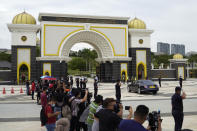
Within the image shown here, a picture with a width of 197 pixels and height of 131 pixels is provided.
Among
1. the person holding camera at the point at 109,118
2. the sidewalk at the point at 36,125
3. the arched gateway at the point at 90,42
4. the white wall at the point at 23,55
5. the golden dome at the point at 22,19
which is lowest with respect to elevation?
Answer: the sidewalk at the point at 36,125

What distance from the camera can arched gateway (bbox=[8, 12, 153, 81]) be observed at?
121 feet

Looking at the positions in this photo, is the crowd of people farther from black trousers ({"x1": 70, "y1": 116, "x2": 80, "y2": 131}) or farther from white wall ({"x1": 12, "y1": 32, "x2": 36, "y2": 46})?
white wall ({"x1": 12, "y1": 32, "x2": 36, "y2": 46})

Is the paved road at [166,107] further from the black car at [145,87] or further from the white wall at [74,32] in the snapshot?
the white wall at [74,32]

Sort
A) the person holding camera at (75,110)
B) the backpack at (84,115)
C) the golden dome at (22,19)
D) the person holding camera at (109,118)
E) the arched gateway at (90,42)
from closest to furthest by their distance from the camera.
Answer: the person holding camera at (109,118)
the backpack at (84,115)
the person holding camera at (75,110)
the golden dome at (22,19)
the arched gateway at (90,42)

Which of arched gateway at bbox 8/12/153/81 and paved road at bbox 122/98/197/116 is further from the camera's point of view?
arched gateway at bbox 8/12/153/81

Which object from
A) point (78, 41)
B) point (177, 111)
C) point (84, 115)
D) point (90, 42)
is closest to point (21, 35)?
point (78, 41)

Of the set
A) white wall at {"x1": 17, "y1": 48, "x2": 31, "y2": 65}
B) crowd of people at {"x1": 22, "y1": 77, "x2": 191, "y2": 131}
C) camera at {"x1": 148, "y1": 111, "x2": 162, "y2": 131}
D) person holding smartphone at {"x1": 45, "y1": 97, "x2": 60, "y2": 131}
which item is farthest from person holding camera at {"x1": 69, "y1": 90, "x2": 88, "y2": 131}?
white wall at {"x1": 17, "y1": 48, "x2": 31, "y2": 65}

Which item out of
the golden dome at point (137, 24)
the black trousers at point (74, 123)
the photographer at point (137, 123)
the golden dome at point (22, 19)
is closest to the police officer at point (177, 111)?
the black trousers at point (74, 123)

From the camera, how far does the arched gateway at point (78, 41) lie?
36906 millimetres

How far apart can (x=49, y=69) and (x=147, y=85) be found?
2042cm

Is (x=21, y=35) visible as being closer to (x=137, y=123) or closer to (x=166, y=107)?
(x=166, y=107)

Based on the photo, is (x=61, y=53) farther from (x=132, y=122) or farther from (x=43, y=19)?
(x=132, y=122)

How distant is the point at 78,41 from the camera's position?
41219mm

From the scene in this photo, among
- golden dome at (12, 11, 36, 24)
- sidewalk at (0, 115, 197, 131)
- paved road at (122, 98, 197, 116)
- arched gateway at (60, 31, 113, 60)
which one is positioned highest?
golden dome at (12, 11, 36, 24)
